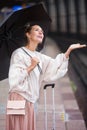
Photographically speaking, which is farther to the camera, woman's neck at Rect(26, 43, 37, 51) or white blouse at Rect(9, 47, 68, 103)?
woman's neck at Rect(26, 43, 37, 51)

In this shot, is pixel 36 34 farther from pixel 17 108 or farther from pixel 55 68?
pixel 17 108

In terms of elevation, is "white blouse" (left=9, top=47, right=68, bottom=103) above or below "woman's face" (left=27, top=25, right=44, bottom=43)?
below

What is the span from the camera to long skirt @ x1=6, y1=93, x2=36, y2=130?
357cm

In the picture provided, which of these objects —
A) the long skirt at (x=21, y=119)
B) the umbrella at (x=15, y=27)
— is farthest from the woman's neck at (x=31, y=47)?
the long skirt at (x=21, y=119)

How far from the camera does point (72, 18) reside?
1825 centimetres

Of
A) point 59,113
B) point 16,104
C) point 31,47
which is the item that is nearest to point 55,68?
point 31,47

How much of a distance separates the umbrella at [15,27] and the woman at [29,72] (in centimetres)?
9

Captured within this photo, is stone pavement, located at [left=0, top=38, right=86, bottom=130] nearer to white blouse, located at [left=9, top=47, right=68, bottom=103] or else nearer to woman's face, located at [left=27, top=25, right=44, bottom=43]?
white blouse, located at [left=9, top=47, right=68, bottom=103]

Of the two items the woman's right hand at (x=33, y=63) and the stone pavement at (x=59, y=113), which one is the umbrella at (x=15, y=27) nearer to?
the woman's right hand at (x=33, y=63)

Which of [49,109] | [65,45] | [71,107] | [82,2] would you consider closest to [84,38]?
[82,2]

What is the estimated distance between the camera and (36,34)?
12.0ft

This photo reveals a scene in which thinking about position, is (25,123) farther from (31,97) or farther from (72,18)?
(72,18)

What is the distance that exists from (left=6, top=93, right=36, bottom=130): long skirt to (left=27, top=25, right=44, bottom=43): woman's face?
0.53 metres

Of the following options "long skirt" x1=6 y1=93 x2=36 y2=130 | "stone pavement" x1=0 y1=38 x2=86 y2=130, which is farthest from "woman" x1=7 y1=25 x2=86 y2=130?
"stone pavement" x1=0 y1=38 x2=86 y2=130
